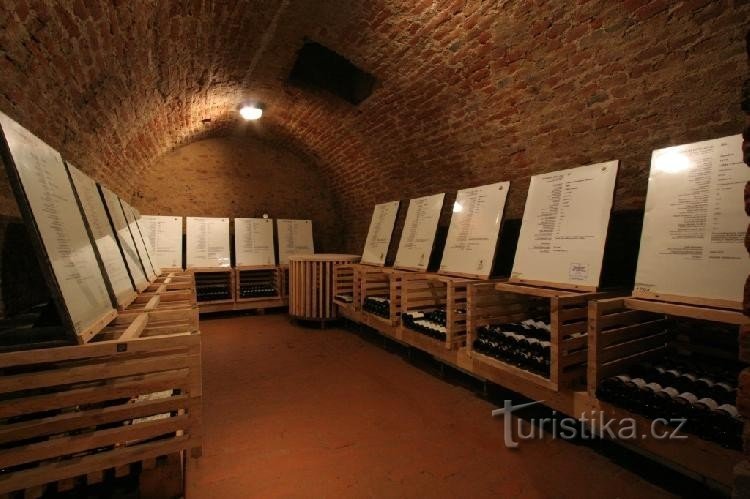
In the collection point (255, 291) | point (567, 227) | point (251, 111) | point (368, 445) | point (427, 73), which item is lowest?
point (368, 445)

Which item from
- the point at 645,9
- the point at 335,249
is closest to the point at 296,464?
the point at 645,9

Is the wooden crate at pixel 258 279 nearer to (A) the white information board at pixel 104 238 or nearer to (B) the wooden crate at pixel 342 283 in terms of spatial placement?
(B) the wooden crate at pixel 342 283

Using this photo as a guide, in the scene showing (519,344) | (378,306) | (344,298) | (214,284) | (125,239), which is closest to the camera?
(519,344)

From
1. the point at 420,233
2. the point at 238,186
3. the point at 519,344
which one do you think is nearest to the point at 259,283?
the point at 238,186

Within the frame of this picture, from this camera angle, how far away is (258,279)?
272 inches

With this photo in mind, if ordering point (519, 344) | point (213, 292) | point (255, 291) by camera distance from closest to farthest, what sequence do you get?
point (519, 344)
point (213, 292)
point (255, 291)

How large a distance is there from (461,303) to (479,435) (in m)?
1.16

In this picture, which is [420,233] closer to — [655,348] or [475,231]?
[475,231]

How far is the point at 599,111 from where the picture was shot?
113 inches

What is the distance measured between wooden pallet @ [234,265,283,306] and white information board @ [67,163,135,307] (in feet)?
12.1

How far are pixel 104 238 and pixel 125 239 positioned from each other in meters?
0.89

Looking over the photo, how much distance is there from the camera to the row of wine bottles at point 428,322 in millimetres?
3312

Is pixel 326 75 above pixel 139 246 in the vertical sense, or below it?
above

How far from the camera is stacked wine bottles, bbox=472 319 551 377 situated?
2.46 m
